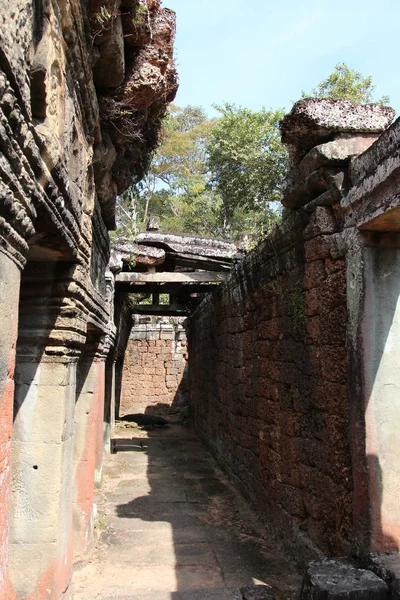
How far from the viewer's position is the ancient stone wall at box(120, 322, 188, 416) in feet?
59.1

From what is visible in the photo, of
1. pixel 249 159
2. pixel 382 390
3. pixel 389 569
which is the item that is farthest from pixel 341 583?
pixel 249 159

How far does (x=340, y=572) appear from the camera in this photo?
3.03 m

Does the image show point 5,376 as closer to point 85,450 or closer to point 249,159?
point 85,450

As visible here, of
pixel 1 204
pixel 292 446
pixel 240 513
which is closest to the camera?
pixel 1 204

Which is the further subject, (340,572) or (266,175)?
(266,175)

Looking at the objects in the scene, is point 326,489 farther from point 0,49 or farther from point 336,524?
point 0,49

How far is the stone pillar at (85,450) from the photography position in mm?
4875

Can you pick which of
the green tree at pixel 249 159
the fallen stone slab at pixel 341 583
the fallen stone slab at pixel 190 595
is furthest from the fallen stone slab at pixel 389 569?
the green tree at pixel 249 159

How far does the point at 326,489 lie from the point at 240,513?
2.70 meters

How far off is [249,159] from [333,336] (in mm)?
13291

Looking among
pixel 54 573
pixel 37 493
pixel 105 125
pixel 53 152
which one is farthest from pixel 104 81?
pixel 54 573

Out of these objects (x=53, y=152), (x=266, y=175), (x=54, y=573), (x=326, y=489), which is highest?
(x=266, y=175)

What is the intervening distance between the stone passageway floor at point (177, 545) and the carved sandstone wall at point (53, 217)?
0.58 meters

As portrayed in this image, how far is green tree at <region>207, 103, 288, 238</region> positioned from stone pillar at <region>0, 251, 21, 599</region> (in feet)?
45.6
